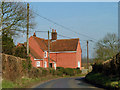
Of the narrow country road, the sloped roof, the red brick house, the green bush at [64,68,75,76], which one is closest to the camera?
the narrow country road

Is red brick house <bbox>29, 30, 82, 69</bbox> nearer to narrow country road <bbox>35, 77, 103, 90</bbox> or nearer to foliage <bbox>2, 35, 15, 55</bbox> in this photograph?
foliage <bbox>2, 35, 15, 55</bbox>

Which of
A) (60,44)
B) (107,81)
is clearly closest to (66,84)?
(107,81)

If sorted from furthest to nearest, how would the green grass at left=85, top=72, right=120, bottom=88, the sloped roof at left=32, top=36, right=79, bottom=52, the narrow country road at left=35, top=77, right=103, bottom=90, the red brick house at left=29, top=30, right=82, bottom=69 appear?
1. the sloped roof at left=32, top=36, right=79, bottom=52
2. the red brick house at left=29, top=30, right=82, bottom=69
3. the narrow country road at left=35, top=77, right=103, bottom=90
4. the green grass at left=85, top=72, right=120, bottom=88

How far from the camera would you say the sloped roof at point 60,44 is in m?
54.5

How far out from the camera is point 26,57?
26.2 m

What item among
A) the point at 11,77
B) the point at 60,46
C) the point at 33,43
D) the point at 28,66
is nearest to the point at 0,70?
the point at 11,77

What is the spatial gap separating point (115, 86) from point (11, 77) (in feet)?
30.6

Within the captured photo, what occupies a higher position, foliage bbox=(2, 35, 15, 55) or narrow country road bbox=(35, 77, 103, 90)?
foliage bbox=(2, 35, 15, 55)

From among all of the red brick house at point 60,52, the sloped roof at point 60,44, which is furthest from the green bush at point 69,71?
the sloped roof at point 60,44

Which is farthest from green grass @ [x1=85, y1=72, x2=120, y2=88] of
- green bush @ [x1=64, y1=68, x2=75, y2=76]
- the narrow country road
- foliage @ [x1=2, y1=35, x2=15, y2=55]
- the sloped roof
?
the sloped roof

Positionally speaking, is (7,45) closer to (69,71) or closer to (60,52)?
(69,71)

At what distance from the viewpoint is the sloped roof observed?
5446cm

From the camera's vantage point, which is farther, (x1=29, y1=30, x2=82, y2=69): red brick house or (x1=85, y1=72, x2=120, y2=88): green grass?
(x1=29, y1=30, x2=82, y2=69): red brick house

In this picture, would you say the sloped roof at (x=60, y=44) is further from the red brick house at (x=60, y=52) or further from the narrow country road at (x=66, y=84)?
the narrow country road at (x=66, y=84)
